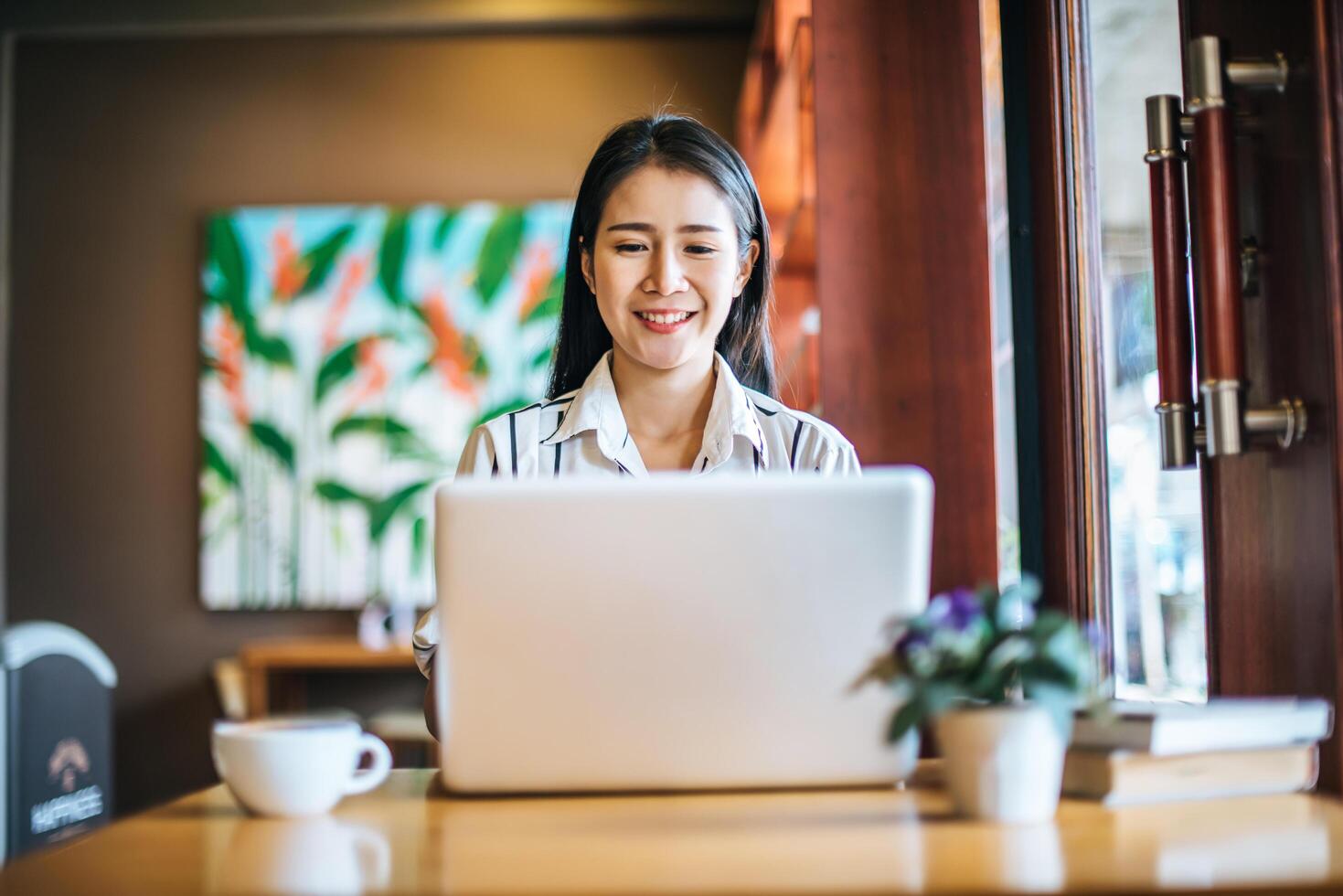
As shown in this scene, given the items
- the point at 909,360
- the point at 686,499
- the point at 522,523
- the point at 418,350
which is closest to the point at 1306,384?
the point at 686,499

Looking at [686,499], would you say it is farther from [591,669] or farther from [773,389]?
[773,389]

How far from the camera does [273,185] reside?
4328mm

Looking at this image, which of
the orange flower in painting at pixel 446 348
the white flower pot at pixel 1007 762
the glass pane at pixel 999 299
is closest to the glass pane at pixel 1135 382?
Result: the glass pane at pixel 999 299

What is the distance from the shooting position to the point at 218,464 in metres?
4.21

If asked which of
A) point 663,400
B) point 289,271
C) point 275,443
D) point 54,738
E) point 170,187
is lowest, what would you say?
point 54,738

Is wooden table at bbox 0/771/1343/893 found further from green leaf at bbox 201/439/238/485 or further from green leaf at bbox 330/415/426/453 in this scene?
green leaf at bbox 201/439/238/485

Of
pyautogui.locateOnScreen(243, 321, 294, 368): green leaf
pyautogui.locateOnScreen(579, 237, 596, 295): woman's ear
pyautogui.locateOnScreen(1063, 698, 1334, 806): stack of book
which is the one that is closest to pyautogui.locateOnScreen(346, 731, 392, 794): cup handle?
pyautogui.locateOnScreen(1063, 698, 1334, 806): stack of book

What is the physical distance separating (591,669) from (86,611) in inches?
149

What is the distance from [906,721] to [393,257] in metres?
3.62

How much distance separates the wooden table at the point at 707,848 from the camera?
0.72 m

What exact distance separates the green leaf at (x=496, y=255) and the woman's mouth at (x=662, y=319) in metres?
2.63

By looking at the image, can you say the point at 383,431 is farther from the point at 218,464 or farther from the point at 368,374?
the point at 218,464

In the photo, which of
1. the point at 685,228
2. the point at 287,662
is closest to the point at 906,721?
the point at 685,228

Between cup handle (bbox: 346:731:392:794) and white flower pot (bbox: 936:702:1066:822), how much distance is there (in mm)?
434
